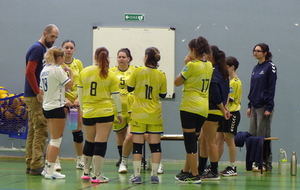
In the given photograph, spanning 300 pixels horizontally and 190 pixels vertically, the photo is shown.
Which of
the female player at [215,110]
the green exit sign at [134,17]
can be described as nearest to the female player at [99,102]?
the female player at [215,110]

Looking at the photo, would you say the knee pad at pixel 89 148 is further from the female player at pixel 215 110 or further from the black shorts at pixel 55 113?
the female player at pixel 215 110

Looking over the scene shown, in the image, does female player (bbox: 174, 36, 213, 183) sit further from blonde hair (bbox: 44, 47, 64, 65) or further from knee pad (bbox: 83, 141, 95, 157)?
blonde hair (bbox: 44, 47, 64, 65)

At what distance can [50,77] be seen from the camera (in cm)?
545

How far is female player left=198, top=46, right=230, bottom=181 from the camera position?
220 inches

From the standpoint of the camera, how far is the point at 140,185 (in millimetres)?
5164

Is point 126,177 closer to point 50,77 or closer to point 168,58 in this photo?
point 50,77

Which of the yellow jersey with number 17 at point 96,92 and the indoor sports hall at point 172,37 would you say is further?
the indoor sports hall at point 172,37

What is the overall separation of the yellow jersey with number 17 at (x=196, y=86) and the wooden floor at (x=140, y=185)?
841 mm

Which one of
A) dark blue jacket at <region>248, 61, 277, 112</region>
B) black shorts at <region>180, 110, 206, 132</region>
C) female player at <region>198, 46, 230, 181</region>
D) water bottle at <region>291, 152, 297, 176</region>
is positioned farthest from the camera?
dark blue jacket at <region>248, 61, 277, 112</region>

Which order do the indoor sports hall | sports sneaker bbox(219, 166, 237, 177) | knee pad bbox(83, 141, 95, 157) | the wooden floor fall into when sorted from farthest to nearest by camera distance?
1. the indoor sports hall
2. sports sneaker bbox(219, 166, 237, 177)
3. knee pad bbox(83, 141, 95, 157)
4. the wooden floor

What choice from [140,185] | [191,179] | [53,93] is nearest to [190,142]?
[191,179]

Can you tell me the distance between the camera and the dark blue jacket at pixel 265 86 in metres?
7.25

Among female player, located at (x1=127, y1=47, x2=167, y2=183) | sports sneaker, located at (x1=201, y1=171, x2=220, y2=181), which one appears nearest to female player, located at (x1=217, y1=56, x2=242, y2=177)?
sports sneaker, located at (x1=201, y1=171, x2=220, y2=181)

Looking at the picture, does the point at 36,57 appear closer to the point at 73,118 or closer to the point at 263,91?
the point at 73,118
